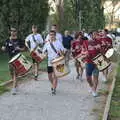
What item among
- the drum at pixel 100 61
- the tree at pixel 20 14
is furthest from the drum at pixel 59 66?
the tree at pixel 20 14

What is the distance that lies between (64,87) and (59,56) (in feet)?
7.04

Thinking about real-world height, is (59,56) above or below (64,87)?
above

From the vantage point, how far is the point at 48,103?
11961 mm

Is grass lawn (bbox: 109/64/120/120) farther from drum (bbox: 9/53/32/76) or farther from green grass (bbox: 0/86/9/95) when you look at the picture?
green grass (bbox: 0/86/9/95)

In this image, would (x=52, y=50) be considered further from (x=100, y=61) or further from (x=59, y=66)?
(x=100, y=61)

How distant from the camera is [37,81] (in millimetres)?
16984

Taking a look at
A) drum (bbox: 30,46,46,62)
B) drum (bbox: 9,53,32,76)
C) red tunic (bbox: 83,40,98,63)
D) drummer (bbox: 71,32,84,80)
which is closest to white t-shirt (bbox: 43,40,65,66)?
drum (bbox: 9,53,32,76)

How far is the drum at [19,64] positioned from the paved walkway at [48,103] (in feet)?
2.01

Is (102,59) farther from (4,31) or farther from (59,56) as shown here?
(4,31)

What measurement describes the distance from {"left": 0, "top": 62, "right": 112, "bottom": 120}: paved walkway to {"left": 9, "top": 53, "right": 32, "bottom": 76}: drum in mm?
614

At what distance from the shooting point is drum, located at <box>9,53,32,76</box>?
1337 centimetres

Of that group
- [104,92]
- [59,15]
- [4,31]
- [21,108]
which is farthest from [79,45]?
[59,15]

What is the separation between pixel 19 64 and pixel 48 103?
6.24 ft

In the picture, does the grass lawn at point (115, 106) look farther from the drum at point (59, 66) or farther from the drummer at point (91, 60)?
the drum at point (59, 66)
